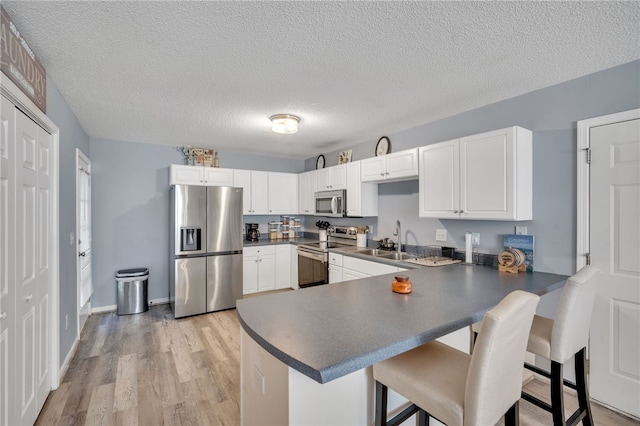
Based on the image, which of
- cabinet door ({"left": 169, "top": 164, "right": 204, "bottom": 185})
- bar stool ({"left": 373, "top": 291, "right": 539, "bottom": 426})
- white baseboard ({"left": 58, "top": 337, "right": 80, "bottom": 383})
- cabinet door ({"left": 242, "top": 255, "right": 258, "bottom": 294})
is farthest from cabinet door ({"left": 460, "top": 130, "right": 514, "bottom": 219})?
white baseboard ({"left": 58, "top": 337, "right": 80, "bottom": 383})

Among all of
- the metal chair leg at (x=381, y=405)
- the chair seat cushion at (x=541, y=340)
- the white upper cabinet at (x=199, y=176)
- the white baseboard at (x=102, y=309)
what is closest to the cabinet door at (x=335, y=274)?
the white upper cabinet at (x=199, y=176)

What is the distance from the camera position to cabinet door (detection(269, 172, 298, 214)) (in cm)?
521

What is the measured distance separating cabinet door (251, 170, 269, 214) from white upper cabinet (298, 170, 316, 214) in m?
0.60

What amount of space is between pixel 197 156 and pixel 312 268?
2.52m

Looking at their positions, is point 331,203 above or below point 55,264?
above

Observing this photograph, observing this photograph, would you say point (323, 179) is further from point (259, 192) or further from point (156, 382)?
point (156, 382)

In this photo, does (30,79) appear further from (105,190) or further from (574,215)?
(574,215)

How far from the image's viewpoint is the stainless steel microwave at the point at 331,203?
428cm

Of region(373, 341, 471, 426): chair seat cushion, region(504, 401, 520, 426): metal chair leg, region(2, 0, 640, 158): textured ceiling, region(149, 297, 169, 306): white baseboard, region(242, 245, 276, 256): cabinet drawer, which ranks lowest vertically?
region(149, 297, 169, 306): white baseboard

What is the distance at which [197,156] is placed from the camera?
4.76 meters

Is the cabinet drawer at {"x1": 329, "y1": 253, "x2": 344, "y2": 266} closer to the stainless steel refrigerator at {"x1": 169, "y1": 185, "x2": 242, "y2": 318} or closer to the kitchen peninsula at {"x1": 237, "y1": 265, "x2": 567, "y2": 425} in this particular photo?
the stainless steel refrigerator at {"x1": 169, "y1": 185, "x2": 242, "y2": 318}

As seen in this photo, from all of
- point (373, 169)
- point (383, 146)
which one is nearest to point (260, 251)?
point (373, 169)

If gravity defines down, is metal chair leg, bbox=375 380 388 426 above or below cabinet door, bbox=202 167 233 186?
below

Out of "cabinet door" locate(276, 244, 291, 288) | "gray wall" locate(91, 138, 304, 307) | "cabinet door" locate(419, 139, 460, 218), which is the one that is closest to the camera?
"cabinet door" locate(419, 139, 460, 218)
